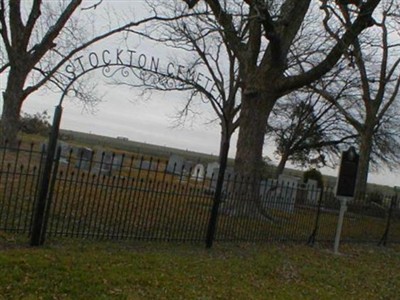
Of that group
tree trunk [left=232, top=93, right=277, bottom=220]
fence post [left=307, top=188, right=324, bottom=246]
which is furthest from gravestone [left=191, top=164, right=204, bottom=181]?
fence post [left=307, top=188, right=324, bottom=246]

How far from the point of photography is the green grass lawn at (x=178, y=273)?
5340mm

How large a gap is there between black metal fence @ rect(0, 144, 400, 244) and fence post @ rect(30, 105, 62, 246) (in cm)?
6

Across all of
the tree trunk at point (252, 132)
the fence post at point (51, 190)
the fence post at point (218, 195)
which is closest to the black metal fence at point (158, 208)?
the fence post at point (51, 190)

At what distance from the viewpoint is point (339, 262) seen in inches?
387

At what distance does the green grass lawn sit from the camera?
5.34m

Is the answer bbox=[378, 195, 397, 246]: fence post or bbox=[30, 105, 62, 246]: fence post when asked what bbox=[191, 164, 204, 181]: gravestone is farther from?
bbox=[378, 195, 397, 246]: fence post

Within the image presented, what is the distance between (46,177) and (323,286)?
4466 mm

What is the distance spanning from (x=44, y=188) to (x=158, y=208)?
2.73 metres

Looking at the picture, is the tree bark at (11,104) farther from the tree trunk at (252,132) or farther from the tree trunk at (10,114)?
the tree trunk at (252,132)

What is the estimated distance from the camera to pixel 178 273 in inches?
258

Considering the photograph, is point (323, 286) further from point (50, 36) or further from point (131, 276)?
point (50, 36)

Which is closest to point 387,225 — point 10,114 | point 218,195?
point 218,195

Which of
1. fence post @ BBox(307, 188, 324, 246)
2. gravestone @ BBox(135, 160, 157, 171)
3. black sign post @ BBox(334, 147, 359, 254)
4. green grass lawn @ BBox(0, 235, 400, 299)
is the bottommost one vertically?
green grass lawn @ BBox(0, 235, 400, 299)

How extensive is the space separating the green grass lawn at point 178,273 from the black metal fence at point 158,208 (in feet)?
1.52
